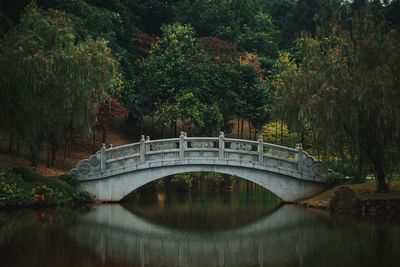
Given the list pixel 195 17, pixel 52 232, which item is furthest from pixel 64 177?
pixel 195 17

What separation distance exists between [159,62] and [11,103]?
1744 centimetres

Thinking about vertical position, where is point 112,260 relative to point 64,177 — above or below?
below

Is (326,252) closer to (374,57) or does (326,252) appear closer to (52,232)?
(52,232)

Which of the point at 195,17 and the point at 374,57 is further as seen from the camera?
the point at 195,17

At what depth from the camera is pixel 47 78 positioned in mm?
26031

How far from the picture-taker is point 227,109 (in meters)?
43.0

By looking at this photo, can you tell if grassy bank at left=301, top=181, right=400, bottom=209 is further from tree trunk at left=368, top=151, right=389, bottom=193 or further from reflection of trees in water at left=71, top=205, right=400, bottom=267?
reflection of trees in water at left=71, top=205, right=400, bottom=267

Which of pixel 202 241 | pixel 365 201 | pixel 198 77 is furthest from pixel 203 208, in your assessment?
pixel 198 77

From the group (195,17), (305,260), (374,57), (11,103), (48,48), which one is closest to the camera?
(305,260)

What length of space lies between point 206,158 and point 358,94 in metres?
7.42

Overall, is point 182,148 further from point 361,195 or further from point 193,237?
point 193,237

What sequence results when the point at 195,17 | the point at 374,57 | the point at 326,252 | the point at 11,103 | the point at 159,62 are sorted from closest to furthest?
the point at 326,252, the point at 374,57, the point at 11,103, the point at 159,62, the point at 195,17

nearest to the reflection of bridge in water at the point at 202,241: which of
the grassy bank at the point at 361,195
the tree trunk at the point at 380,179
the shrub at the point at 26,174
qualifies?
the grassy bank at the point at 361,195

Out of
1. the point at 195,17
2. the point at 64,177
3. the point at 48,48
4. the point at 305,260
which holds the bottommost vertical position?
the point at 305,260
